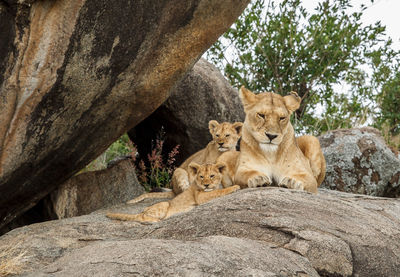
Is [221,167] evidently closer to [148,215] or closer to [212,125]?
[148,215]

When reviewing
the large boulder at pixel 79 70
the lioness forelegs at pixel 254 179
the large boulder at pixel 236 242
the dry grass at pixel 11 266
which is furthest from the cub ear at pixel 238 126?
the dry grass at pixel 11 266

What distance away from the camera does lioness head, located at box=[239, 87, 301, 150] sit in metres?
6.52

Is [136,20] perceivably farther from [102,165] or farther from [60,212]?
[102,165]

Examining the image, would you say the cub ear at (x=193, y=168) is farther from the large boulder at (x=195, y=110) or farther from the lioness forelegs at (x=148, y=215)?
the large boulder at (x=195, y=110)

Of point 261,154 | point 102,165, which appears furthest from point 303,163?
point 102,165

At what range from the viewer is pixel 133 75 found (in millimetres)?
6422

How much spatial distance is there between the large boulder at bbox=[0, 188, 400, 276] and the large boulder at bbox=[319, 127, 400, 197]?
9.78 ft

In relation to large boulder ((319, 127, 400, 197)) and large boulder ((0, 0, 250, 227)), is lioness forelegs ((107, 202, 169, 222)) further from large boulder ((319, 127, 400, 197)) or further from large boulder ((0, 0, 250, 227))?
large boulder ((319, 127, 400, 197))

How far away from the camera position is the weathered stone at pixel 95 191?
8148 mm

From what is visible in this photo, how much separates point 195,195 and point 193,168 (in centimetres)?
53

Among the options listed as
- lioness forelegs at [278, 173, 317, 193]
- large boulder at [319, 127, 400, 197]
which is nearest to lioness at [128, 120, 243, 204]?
lioness forelegs at [278, 173, 317, 193]

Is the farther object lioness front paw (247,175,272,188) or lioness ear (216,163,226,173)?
lioness ear (216,163,226,173)

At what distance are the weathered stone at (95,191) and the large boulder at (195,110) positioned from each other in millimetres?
1355

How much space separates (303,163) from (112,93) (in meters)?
2.46
